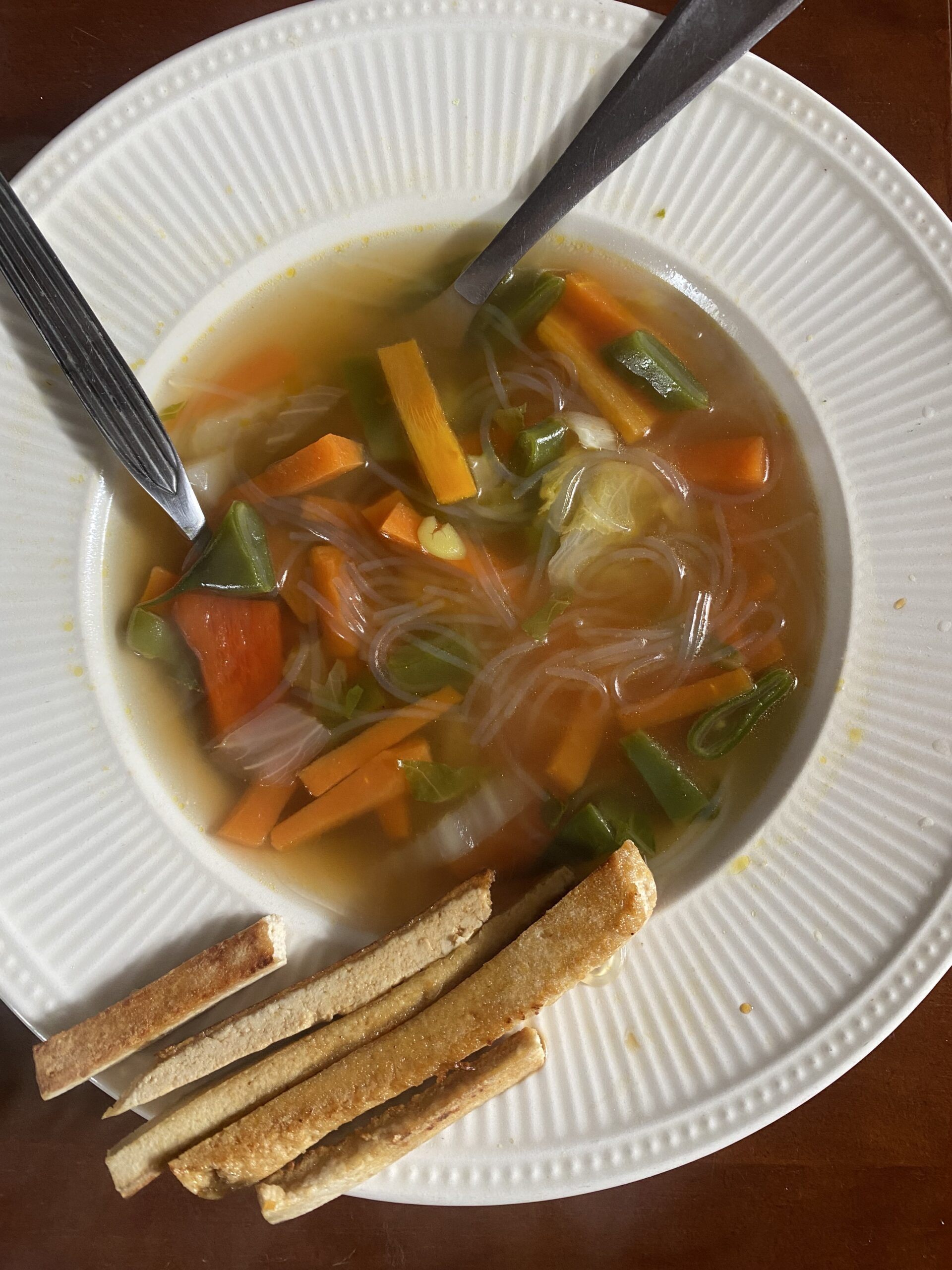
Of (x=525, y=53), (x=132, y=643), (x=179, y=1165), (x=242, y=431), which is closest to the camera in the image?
(x=179, y=1165)

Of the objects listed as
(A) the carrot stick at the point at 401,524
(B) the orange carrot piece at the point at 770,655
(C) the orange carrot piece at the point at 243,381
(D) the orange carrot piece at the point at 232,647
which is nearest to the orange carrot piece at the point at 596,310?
(A) the carrot stick at the point at 401,524

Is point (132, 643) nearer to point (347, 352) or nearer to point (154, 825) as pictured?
point (154, 825)

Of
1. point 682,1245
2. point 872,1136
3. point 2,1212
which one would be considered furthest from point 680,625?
point 2,1212

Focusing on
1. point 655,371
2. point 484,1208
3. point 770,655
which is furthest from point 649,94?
point 484,1208

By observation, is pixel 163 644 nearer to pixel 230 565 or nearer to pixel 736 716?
pixel 230 565

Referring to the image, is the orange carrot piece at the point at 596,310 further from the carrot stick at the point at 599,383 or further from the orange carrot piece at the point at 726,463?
the orange carrot piece at the point at 726,463
